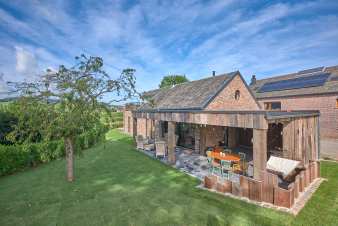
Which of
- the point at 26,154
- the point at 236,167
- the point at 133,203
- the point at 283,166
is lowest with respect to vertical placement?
the point at 133,203

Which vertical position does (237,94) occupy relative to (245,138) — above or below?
above

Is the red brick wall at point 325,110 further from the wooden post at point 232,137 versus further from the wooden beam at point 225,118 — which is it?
the wooden beam at point 225,118

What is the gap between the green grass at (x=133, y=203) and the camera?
4.96 metres

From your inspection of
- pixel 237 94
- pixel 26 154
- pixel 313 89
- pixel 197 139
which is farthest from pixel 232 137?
pixel 26 154

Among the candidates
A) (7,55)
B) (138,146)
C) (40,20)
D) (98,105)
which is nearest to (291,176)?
(98,105)

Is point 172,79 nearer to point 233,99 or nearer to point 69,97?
point 233,99

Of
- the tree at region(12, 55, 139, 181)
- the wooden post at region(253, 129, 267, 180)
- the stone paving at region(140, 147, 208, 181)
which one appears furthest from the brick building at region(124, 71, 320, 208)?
the tree at region(12, 55, 139, 181)

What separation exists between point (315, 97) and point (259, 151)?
45.6ft

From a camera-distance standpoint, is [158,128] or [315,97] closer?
[315,97]

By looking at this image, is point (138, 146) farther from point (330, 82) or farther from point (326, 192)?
point (330, 82)

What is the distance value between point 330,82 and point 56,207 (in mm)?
20962

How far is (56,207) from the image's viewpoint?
575cm

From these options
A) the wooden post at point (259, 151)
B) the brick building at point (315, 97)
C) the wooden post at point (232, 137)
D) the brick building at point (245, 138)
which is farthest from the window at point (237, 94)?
the wooden post at point (259, 151)

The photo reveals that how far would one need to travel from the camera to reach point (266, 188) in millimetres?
5723
